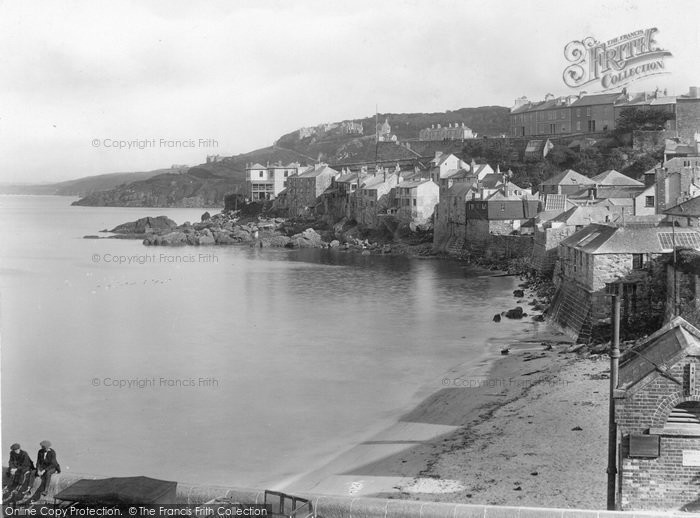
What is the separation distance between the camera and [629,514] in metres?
9.16

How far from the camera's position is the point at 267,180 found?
340ft

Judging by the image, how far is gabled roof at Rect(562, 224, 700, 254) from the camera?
79.8 feet

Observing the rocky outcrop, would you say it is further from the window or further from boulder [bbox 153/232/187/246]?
the window

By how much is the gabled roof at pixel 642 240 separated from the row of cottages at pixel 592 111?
4481 cm

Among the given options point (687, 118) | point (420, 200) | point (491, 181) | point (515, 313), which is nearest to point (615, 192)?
Answer: point (491, 181)

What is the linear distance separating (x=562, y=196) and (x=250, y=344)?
27.9m

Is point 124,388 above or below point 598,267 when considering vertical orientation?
below

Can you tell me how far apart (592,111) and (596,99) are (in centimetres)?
126

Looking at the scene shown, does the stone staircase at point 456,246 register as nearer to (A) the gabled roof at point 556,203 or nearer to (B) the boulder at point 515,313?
(A) the gabled roof at point 556,203

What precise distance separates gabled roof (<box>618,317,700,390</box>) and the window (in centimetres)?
1415

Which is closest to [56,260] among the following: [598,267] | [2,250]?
[2,250]

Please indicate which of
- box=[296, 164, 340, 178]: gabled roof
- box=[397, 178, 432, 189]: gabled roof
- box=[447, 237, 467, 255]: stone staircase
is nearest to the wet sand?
box=[447, 237, 467, 255]: stone staircase

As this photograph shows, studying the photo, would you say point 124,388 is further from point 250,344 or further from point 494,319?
point 494,319

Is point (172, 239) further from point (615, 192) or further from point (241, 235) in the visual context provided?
point (615, 192)
